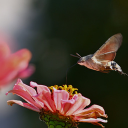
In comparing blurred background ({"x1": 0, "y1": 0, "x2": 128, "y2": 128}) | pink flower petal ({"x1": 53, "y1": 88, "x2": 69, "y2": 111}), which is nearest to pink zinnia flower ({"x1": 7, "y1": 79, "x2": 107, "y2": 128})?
pink flower petal ({"x1": 53, "y1": 88, "x2": 69, "y2": 111})

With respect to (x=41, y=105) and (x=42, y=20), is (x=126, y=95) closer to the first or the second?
(x=42, y=20)

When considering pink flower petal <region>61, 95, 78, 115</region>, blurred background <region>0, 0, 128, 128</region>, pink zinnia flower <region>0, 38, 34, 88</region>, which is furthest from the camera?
blurred background <region>0, 0, 128, 128</region>

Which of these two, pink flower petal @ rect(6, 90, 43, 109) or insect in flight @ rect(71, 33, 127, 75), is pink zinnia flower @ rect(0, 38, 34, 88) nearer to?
pink flower petal @ rect(6, 90, 43, 109)

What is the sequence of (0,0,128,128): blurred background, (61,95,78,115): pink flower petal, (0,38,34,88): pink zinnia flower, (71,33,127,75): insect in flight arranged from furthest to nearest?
(0,0,128,128): blurred background → (71,33,127,75): insect in flight → (61,95,78,115): pink flower petal → (0,38,34,88): pink zinnia flower

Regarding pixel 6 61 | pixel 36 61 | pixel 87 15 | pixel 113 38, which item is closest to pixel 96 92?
pixel 36 61

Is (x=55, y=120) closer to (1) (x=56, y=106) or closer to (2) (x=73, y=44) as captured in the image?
Answer: (1) (x=56, y=106)

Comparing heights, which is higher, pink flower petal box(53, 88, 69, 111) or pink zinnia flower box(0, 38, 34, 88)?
pink zinnia flower box(0, 38, 34, 88)

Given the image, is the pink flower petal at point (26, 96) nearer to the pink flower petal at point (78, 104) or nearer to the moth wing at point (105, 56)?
the pink flower petal at point (78, 104)
